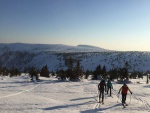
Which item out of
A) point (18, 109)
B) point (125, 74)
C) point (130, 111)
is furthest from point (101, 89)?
point (125, 74)

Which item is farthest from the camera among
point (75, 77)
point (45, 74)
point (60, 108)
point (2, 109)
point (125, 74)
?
point (45, 74)

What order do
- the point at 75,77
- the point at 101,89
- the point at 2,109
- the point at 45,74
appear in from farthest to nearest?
the point at 45,74, the point at 75,77, the point at 101,89, the point at 2,109

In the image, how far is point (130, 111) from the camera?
20.5 metres

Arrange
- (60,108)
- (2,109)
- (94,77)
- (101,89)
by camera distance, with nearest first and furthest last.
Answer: (2,109) → (60,108) → (101,89) → (94,77)

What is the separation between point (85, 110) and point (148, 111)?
5.21 meters

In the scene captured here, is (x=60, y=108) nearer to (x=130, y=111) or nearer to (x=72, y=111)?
(x=72, y=111)

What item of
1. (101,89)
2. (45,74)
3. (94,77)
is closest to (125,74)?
(94,77)

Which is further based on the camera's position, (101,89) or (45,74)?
(45,74)

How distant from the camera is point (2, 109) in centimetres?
1864

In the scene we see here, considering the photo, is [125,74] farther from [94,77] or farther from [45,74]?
[45,74]

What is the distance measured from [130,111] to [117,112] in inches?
51.5

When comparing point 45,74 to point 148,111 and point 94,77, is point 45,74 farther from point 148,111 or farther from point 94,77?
point 148,111

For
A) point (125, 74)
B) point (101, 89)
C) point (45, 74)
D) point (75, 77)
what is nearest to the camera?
point (101, 89)

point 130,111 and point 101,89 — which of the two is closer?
point 130,111
